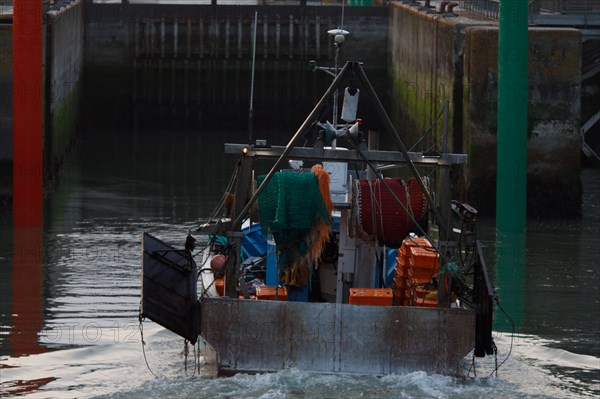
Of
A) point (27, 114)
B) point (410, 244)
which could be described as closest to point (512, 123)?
point (27, 114)

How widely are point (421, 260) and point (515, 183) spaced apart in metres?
9.37

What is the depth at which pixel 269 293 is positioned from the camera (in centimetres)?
1577

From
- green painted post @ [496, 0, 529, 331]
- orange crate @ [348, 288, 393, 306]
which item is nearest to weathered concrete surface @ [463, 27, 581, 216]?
green painted post @ [496, 0, 529, 331]

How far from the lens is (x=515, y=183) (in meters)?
24.6

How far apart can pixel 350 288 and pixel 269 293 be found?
0.90 meters

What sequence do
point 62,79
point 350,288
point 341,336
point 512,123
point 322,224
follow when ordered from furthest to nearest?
point 62,79 → point 512,123 → point 350,288 → point 322,224 → point 341,336

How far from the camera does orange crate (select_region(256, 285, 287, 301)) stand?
1573 centimetres

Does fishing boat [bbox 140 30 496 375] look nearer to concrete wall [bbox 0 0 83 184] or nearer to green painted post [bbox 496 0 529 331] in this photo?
green painted post [bbox 496 0 529 331]

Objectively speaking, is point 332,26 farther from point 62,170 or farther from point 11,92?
point 11,92

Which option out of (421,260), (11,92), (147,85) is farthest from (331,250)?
(147,85)

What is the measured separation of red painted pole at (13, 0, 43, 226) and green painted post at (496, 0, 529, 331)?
796cm

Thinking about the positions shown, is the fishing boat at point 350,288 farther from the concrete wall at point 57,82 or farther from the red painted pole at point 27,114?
the concrete wall at point 57,82

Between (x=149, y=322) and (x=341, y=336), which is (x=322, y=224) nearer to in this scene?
(x=341, y=336)

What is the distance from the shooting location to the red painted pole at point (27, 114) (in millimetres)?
25750
